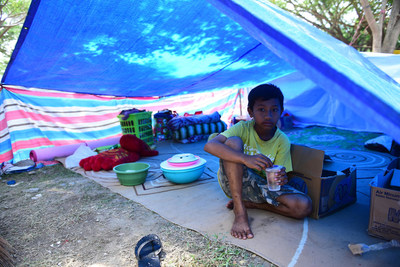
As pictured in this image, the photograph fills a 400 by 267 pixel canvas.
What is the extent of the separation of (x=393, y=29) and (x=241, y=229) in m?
8.16

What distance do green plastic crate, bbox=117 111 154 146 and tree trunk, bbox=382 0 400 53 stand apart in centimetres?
710

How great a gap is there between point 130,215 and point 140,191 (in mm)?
489

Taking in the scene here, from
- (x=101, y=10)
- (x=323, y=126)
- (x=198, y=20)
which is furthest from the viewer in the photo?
(x=323, y=126)

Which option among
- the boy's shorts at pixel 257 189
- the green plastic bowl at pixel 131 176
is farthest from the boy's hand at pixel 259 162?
the green plastic bowl at pixel 131 176

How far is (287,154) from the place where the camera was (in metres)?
1.64

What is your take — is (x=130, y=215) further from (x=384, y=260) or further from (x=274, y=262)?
(x=384, y=260)

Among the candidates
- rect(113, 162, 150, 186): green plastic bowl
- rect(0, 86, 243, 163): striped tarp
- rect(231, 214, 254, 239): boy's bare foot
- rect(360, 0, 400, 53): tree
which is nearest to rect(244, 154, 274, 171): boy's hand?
rect(231, 214, 254, 239): boy's bare foot

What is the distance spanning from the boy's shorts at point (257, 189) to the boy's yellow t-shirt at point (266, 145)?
0.14 m

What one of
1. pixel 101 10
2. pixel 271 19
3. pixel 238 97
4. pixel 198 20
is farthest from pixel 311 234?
pixel 238 97

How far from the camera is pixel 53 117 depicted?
411 cm

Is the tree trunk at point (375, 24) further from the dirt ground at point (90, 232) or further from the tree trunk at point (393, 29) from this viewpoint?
the dirt ground at point (90, 232)

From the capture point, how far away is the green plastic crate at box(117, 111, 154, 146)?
14.1 feet

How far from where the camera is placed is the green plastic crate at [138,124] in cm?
430

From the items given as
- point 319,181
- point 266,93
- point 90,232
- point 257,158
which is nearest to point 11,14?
point 90,232
